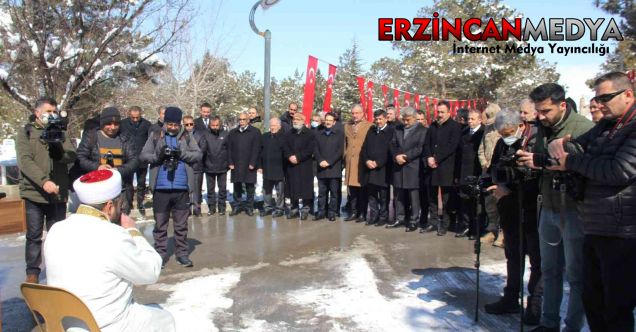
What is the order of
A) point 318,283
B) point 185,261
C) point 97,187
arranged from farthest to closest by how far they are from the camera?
point 185,261 → point 318,283 → point 97,187

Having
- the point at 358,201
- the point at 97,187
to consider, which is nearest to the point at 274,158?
the point at 358,201

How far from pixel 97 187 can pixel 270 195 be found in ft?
22.8

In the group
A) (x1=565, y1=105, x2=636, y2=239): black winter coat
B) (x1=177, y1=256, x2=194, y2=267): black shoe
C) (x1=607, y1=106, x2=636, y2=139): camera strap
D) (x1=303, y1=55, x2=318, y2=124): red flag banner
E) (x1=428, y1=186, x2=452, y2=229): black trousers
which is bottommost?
(x1=177, y1=256, x2=194, y2=267): black shoe

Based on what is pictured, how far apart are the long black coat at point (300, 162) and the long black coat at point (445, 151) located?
2.43 m

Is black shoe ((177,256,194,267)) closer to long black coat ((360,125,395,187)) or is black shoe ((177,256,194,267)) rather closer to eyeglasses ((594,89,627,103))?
long black coat ((360,125,395,187))

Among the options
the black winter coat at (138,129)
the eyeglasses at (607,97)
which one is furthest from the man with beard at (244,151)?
the eyeglasses at (607,97)

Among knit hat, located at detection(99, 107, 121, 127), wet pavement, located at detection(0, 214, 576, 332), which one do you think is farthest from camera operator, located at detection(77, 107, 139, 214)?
wet pavement, located at detection(0, 214, 576, 332)

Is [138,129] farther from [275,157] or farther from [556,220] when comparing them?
[556,220]

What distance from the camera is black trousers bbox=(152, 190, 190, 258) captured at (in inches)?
236

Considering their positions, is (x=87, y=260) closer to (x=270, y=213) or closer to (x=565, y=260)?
(x=565, y=260)

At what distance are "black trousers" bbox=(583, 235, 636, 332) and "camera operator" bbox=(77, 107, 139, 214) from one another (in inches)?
198

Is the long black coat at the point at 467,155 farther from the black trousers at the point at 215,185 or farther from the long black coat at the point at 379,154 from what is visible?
the black trousers at the point at 215,185

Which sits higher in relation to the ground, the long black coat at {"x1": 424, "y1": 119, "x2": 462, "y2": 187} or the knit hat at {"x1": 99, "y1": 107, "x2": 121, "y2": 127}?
the knit hat at {"x1": 99, "y1": 107, "x2": 121, "y2": 127}

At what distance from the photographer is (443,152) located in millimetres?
7703
